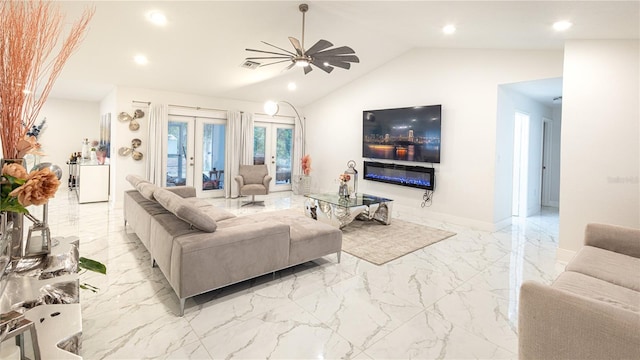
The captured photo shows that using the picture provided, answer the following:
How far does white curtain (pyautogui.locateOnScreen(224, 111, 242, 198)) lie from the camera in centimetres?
727

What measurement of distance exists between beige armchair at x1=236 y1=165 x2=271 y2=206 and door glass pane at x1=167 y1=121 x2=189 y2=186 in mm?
1319

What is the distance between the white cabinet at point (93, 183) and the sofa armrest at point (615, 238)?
7782mm

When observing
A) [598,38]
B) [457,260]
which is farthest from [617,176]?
[457,260]

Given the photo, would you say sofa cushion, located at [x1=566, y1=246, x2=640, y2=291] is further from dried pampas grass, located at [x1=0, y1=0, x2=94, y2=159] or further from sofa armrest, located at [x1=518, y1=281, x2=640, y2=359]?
dried pampas grass, located at [x1=0, y1=0, x2=94, y2=159]

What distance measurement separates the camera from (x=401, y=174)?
6066 mm

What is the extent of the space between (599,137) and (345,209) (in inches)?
118

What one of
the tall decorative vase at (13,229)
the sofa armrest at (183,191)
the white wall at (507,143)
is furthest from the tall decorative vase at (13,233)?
the white wall at (507,143)

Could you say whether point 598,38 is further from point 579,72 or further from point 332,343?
point 332,343

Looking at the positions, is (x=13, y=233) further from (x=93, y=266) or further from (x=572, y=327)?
(x=572, y=327)

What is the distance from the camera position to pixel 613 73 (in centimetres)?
324

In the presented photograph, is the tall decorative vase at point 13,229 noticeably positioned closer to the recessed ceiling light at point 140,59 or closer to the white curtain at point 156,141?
the recessed ceiling light at point 140,59

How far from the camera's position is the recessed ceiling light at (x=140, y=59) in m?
4.73

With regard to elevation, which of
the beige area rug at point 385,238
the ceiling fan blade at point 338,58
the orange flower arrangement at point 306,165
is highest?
the ceiling fan blade at point 338,58

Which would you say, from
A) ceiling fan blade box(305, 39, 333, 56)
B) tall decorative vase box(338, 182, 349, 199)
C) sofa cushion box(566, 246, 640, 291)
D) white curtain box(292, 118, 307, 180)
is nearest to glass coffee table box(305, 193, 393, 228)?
tall decorative vase box(338, 182, 349, 199)
